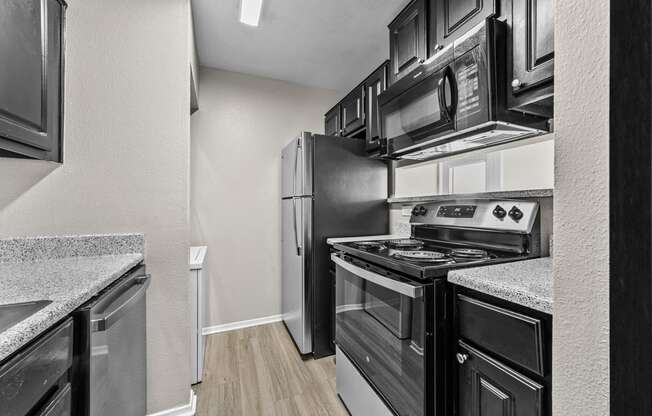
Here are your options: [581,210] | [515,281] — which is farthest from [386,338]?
[581,210]

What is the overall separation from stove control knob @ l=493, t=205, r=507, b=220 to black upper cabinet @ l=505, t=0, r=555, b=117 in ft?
1.59

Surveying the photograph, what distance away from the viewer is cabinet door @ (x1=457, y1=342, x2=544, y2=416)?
2.57ft

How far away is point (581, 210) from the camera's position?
473 millimetres

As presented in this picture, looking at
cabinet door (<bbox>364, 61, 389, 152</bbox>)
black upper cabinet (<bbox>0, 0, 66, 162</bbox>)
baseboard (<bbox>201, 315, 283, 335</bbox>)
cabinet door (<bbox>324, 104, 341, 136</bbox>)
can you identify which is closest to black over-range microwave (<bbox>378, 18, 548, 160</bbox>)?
cabinet door (<bbox>364, 61, 389, 152</bbox>)

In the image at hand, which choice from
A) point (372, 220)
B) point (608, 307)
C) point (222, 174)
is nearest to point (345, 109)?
point (372, 220)

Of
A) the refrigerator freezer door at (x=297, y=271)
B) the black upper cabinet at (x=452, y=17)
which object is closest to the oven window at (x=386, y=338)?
the refrigerator freezer door at (x=297, y=271)

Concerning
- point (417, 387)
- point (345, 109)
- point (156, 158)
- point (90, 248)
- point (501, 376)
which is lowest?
point (417, 387)

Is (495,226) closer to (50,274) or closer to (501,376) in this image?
(501,376)

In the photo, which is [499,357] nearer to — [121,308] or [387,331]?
[387,331]

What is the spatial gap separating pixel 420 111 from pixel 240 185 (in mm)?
1913

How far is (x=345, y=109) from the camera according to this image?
278 centimetres

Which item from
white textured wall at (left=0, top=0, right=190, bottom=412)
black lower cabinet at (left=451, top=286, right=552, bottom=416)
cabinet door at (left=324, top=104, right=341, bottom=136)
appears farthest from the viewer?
cabinet door at (left=324, top=104, right=341, bottom=136)

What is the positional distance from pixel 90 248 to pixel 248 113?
1925mm

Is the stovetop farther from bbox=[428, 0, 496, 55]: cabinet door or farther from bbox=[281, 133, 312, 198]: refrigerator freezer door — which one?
bbox=[428, 0, 496, 55]: cabinet door
